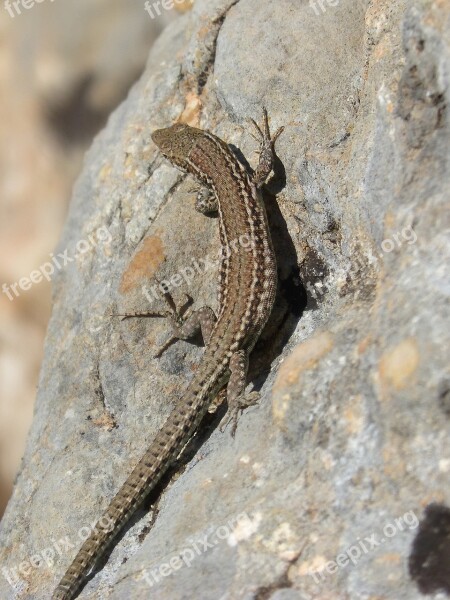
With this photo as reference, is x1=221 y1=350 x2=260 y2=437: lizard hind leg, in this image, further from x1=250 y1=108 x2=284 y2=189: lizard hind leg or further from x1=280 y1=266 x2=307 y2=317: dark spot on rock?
x1=250 y1=108 x2=284 y2=189: lizard hind leg

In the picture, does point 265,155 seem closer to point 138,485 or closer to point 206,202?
point 206,202

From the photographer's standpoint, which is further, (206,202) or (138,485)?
(206,202)

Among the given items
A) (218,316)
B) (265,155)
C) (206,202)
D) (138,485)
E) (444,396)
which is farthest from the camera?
(206,202)

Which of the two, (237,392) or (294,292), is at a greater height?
(294,292)

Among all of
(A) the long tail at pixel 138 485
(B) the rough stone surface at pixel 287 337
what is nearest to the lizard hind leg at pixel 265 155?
(B) the rough stone surface at pixel 287 337

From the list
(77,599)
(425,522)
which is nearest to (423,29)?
(425,522)

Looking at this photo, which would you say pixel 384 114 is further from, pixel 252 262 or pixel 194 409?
pixel 194 409

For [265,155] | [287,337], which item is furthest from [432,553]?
[265,155]

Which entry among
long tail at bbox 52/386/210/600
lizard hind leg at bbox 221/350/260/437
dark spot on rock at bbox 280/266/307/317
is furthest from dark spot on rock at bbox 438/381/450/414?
long tail at bbox 52/386/210/600
